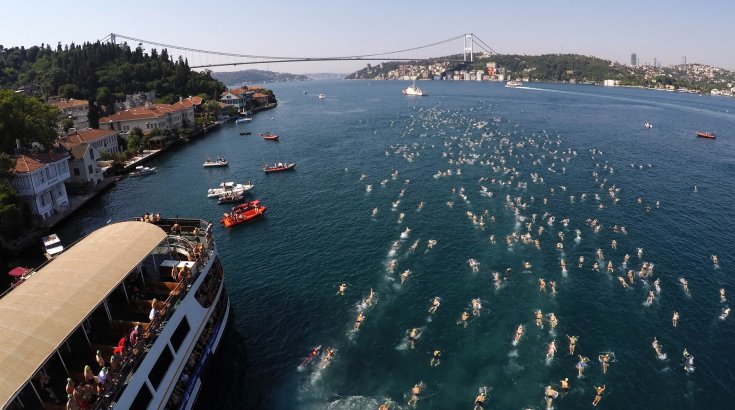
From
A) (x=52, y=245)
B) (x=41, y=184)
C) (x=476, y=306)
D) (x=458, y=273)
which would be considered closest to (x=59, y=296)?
(x=476, y=306)

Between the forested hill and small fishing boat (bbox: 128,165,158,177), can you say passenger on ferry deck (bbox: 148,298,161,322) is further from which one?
the forested hill

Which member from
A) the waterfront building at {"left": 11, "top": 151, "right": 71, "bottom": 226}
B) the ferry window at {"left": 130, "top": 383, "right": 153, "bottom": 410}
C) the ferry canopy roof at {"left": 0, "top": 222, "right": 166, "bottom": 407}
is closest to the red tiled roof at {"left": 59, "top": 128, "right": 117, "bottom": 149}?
the waterfront building at {"left": 11, "top": 151, "right": 71, "bottom": 226}

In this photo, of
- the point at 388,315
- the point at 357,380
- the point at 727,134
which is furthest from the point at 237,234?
the point at 727,134

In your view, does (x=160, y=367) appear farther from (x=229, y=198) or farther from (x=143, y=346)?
(x=229, y=198)

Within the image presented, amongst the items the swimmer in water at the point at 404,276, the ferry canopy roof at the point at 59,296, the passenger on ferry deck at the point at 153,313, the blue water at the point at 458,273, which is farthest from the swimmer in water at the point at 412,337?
the ferry canopy roof at the point at 59,296

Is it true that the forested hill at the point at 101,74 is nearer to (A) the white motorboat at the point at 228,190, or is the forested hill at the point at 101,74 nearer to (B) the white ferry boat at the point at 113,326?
(A) the white motorboat at the point at 228,190
